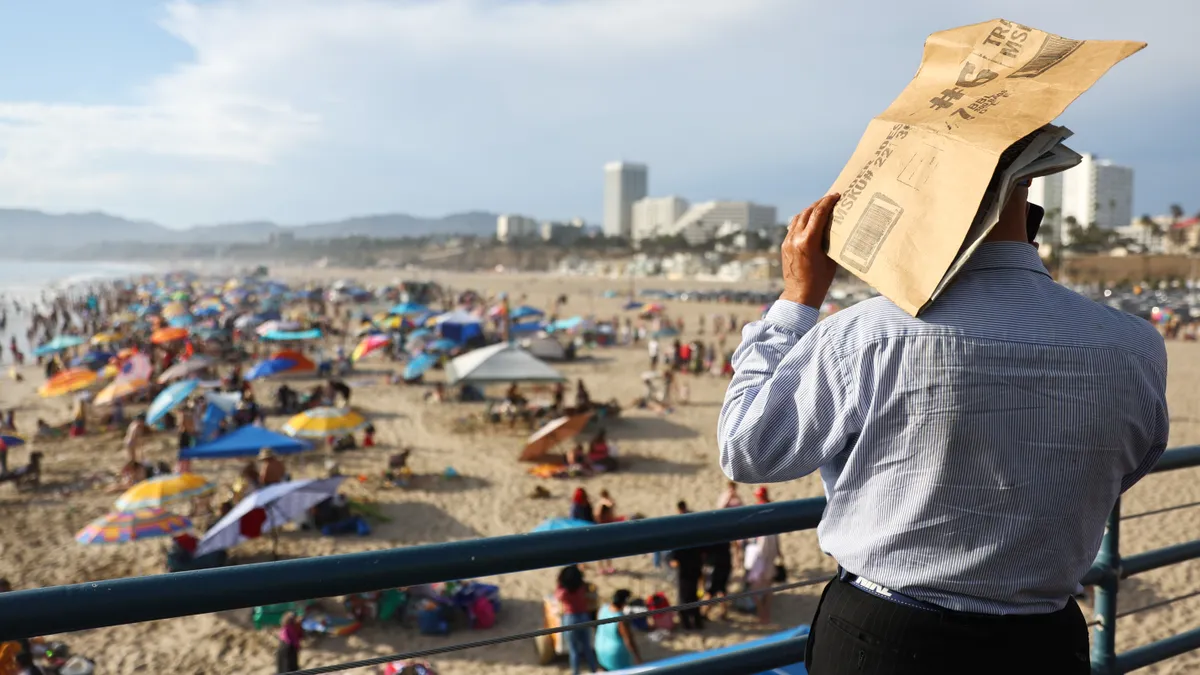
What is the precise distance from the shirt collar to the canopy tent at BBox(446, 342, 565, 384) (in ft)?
45.9

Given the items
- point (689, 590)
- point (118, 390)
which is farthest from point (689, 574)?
point (118, 390)

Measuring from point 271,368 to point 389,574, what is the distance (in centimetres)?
1778

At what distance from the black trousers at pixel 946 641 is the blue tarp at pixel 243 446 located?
1049cm

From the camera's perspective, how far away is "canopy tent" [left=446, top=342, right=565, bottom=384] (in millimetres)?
15133

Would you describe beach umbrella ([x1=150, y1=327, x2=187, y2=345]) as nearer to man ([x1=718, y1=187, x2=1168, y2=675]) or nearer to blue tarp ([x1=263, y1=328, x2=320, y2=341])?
blue tarp ([x1=263, y1=328, x2=320, y2=341])

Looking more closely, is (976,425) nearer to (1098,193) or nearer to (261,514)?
(261,514)

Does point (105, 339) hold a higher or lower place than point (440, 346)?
lower

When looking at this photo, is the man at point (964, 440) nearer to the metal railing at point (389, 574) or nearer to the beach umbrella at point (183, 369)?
the metal railing at point (389, 574)

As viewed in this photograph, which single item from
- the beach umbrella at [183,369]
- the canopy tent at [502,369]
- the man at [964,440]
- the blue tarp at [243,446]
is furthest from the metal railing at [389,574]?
the beach umbrella at [183,369]

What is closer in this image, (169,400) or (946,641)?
(946,641)

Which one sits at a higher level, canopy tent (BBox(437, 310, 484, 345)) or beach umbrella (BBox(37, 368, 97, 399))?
canopy tent (BBox(437, 310, 484, 345))

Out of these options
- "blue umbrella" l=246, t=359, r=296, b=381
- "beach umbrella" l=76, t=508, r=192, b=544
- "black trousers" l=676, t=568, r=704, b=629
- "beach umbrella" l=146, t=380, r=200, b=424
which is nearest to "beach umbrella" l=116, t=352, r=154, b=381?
"blue umbrella" l=246, t=359, r=296, b=381

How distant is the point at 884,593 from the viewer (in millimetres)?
1144

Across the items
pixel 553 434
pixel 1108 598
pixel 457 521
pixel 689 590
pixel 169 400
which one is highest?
pixel 1108 598
